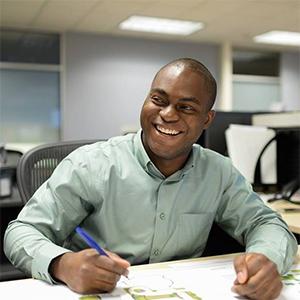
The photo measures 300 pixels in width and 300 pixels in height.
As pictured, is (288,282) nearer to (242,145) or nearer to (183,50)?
(242,145)

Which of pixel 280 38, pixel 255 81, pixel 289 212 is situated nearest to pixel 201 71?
pixel 289 212

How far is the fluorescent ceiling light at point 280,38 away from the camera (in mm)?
6238

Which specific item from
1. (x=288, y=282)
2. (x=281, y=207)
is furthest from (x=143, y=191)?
(x=281, y=207)

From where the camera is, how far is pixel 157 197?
3.55 feet

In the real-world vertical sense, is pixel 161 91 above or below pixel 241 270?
above

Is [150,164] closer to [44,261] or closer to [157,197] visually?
[157,197]

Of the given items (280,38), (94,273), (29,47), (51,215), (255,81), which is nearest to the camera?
(94,273)

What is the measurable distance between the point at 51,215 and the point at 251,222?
1.70 ft

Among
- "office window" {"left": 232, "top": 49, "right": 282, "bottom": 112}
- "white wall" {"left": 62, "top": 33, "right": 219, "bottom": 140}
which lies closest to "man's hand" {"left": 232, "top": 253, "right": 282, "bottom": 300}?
"white wall" {"left": 62, "top": 33, "right": 219, "bottom": 140}

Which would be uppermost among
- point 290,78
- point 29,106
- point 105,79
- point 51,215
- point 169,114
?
point 290,78

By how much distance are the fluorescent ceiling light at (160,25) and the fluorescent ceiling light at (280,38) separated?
3.69ft

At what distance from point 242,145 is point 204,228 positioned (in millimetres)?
1083

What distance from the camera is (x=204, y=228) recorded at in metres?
1.15

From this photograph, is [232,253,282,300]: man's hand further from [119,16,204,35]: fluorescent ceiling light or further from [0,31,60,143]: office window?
[0,31,60,143]: office window
